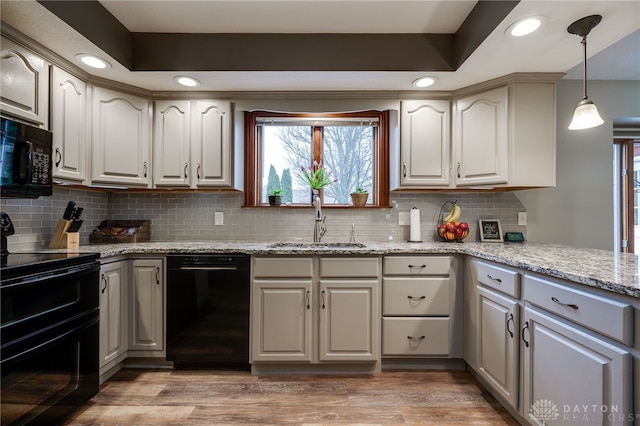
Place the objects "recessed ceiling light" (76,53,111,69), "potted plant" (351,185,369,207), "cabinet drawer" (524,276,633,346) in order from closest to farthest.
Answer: "cabinet drawer" (524,276,633,346)
"recessed ceiling light" (76,53,111,69)
"potted plant" (351,185,369,207)

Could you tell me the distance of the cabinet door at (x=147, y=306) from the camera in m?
2.21

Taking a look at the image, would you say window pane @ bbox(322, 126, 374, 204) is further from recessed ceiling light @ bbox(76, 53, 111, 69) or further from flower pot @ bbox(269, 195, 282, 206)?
recessed ceiling light @ bbox(76, 53, 111, 69)

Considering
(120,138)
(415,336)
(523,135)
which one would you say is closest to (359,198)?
(415,336)

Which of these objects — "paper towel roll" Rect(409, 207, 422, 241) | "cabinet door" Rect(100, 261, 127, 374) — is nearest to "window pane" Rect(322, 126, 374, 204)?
"paper towel roll" Rect(409, 207, 422, 241)

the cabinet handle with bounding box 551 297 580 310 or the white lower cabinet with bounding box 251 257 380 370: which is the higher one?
the cabinet handle with bounding box 551 297 580 310

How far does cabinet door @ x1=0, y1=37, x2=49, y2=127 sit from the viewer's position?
1678mm

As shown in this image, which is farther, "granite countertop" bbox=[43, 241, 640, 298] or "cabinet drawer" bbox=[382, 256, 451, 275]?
"cabinet drawer" bbox=[382, 256, 451, 275]

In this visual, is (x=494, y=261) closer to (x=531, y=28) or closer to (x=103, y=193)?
(x=531, y=28)

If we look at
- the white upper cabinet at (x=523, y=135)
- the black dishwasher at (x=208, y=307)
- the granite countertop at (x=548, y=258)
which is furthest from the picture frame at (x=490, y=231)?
the black dishwasher at (x=208, y=307)

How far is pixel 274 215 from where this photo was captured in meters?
2.84

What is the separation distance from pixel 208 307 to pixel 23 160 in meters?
1.34

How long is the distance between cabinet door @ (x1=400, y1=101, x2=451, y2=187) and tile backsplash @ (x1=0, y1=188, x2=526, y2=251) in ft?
0.98

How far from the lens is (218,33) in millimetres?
2145

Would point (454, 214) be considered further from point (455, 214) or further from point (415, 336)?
point (415, 336)
